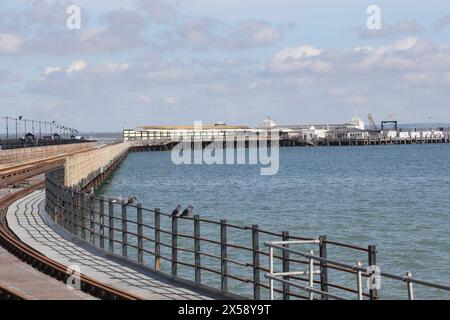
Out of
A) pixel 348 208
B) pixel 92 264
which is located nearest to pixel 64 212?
pixel 92 264

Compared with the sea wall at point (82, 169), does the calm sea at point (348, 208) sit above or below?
below

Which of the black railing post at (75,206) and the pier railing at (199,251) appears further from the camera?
the black railing post at (75,206)

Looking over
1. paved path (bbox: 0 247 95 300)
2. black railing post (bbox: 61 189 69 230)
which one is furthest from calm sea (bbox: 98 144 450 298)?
paved path (bbox: 0 247 95 300)

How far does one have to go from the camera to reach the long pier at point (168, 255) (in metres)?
14.5

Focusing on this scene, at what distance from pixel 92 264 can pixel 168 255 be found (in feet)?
40.0

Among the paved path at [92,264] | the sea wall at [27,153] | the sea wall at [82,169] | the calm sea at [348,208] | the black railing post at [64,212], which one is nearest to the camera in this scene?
the paved path at [92,264]

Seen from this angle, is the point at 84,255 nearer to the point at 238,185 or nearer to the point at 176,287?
the point at 176,287

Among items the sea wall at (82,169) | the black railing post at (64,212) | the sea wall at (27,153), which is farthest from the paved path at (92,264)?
the sea wall at (27,153)

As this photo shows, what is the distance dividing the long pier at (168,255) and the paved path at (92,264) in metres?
0.02

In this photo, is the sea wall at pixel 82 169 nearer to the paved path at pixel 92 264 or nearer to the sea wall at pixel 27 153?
the sea wall at pixel 27 153
